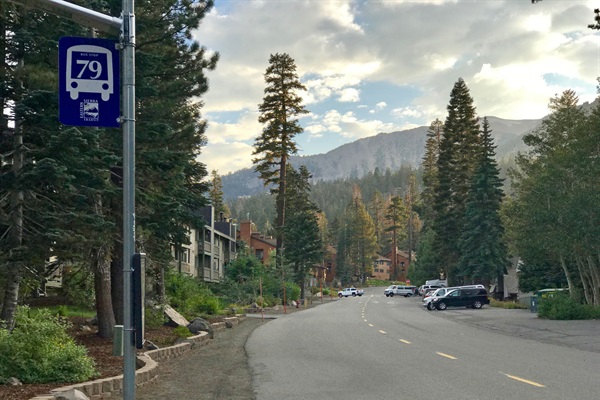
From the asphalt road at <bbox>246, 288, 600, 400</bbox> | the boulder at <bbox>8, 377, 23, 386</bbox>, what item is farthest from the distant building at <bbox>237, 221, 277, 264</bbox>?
the boulder at <bbox>8, 377, 23, 386</bbox>

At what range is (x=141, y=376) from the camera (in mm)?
12859

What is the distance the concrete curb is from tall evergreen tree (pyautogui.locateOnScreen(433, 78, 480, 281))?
5409cm

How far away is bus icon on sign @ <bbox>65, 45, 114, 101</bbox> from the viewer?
6.88 metres

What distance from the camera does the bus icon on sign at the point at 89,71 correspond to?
688 cm

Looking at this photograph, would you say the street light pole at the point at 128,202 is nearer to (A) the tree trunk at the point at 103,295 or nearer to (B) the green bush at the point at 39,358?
(B) the green bush at the point at 39,358

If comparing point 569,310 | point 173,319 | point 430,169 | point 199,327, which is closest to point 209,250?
point 430,169

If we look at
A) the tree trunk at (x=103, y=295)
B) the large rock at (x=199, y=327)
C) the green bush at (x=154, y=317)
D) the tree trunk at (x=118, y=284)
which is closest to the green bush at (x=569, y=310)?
the large rock at (x=199, y=327)

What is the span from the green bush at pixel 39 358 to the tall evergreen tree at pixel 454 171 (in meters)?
62.2

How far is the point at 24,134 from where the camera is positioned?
47.5 feet

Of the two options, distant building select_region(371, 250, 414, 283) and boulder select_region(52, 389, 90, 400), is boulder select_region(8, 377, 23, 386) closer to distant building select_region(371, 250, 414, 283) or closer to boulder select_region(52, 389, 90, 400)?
boulder select_region(52, 389, 90, 400)

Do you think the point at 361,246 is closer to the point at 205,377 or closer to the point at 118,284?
the point at 118,284

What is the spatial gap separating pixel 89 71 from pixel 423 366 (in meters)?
10.3

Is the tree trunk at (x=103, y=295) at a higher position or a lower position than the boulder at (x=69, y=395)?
higher

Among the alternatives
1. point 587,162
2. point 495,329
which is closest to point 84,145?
point 495,329
